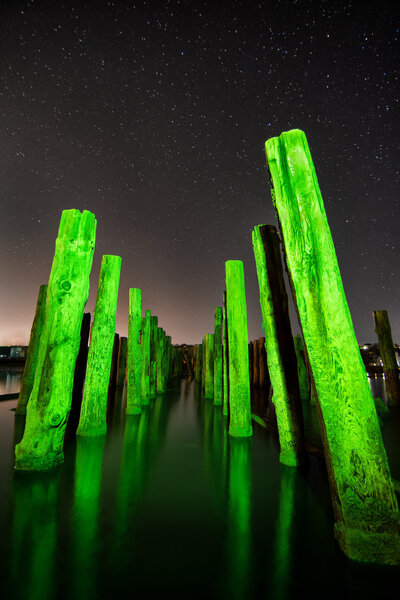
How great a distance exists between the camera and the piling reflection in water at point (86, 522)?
1.52 metres

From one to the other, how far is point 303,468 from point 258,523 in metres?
→ 1.48

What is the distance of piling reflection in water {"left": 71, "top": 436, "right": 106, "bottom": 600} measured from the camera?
1.52 metres

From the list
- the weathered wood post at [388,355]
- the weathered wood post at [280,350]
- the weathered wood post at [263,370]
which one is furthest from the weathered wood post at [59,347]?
the weathered wood post at [263,370]

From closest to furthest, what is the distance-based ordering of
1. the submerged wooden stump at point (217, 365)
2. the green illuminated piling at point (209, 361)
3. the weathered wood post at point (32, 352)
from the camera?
the weathered wood post at point (32, 352)
the submerged wooden stump at point (217, 365)
the green illuminated piling at point (209, 361)

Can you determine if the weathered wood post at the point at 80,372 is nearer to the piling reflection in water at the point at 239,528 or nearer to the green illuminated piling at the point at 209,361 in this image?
the piling reflection in water at the point at 239,528

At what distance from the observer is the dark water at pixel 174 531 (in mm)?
1516

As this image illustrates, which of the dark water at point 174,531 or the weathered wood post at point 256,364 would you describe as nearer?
the dark water at point 174,531

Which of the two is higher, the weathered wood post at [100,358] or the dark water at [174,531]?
the weathered wood post at [100,358]

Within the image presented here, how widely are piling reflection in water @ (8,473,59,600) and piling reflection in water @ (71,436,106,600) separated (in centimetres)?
13

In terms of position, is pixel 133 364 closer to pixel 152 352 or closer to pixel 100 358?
pixel 100 358

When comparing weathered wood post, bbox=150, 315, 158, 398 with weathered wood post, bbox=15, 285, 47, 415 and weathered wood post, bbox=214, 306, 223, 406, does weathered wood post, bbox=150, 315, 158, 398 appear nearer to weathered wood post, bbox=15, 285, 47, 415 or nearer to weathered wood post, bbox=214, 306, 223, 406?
weathered wood post, bbox=214, 306, 223, 406

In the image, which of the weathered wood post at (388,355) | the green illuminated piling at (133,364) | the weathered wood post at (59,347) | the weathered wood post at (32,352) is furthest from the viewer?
the weathered wood post at (388,355)

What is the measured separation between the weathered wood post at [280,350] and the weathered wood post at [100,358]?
8.15 ft

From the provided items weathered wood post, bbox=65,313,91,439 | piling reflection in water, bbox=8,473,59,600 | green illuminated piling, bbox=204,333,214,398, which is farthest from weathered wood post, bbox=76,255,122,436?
green illuminated piling, bbox=204,333,214,398
